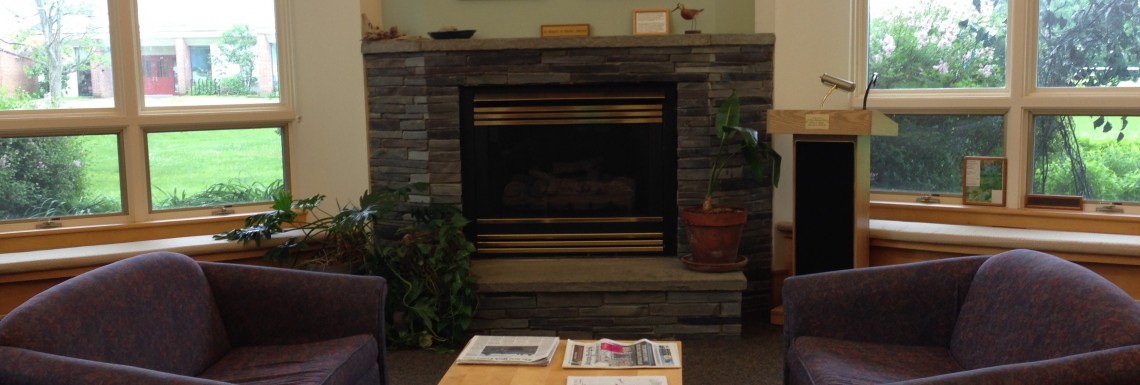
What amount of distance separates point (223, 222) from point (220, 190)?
0.18 metres

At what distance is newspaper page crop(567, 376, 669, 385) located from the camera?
2818 millimetres

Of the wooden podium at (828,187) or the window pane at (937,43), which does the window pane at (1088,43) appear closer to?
the window pane at (937,43)

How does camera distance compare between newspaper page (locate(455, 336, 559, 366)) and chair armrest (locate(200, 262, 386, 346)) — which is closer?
newspaper page (locate(455, 336, 559, 366))

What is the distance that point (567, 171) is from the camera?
17.2 ft

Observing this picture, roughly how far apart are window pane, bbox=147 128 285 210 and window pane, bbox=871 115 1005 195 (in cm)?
293

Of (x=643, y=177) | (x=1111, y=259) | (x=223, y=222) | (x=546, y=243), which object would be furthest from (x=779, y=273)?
(x=223, y=222)

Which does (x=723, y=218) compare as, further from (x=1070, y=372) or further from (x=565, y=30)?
(x=1070, y=372)

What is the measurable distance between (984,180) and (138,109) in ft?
12.7

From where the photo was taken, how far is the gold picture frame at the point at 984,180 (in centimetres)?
475

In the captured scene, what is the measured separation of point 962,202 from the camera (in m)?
4.88

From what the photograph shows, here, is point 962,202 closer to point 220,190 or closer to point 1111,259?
point 1111,259

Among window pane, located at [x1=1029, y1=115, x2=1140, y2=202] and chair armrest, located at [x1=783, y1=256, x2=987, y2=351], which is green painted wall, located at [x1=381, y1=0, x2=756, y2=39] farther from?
chair armrest, located at [x1=783, y1=256, x2=987, y2=351]

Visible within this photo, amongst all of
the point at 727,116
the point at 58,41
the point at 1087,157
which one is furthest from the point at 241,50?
the point at 1087,157

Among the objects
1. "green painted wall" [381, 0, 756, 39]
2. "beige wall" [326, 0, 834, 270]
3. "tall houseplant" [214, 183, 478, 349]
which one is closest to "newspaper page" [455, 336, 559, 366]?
"tall houseplant" [214, 183, 478, 349]
